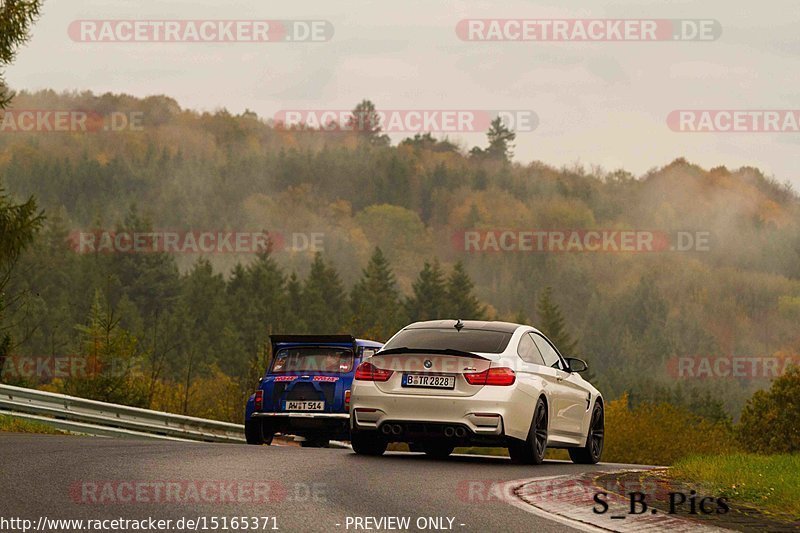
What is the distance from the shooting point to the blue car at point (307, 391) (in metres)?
19.3

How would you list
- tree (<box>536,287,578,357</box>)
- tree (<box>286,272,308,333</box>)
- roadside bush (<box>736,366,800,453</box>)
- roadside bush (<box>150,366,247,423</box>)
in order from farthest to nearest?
tree (<box>536,287,578,357</box>), tree (<box>286,272,308,333</box>), roadside bush (<box>736,366,800,453</box>), roadside bush (<box>150,366,247,423</box>)

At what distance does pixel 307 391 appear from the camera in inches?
765

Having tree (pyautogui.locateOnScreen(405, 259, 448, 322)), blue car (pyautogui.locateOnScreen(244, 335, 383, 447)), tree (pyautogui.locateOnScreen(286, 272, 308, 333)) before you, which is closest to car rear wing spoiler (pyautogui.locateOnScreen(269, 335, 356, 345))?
blue car (pyautogui.locateOnScreen(244, 335, 383, 447))

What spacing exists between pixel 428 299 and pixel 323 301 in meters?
11.5

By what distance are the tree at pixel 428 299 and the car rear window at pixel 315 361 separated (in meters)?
116

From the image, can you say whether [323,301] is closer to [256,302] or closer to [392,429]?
[256,302]

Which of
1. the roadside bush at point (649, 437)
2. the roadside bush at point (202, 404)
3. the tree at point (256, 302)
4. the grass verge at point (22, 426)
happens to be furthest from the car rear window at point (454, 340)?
the tree at point (256, 302)

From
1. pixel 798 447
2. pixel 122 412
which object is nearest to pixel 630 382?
pixel 798 447

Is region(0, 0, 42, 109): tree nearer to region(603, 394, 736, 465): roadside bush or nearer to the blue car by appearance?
the blue car

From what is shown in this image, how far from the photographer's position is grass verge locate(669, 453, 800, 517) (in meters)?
9.35

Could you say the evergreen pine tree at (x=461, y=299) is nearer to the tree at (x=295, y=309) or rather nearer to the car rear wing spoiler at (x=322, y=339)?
the tree at (x=295, y=309)

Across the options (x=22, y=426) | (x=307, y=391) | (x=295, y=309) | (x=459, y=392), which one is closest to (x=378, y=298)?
(x=295, y=309)

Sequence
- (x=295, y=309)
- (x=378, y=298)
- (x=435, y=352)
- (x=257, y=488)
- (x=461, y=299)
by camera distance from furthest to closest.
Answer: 1. (x=378, y=298)
2. (x=295, y=309)
3. (x=461, y=299)
4. (x=435, y=352)
5. (x=257, y=488)

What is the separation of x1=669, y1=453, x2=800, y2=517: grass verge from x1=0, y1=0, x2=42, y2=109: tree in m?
16.3
